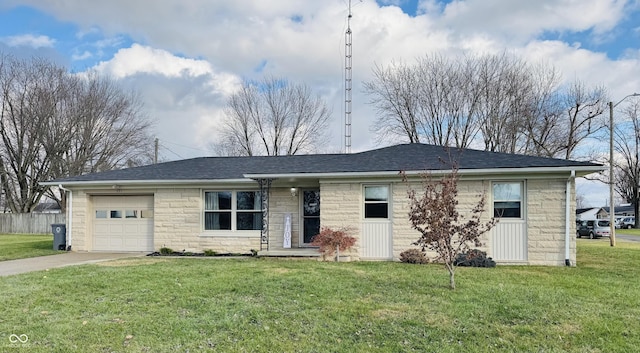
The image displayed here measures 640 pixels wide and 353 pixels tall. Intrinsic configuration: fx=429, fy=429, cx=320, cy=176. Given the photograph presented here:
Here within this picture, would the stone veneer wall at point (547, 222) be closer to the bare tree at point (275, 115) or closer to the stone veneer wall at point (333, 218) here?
the stone veneer wall at point (333, 218)

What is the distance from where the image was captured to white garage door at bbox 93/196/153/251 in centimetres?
1552

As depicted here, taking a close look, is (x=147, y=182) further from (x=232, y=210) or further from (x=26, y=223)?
(x=26, y=223)

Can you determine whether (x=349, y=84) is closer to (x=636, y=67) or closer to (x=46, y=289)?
(x=636, y=67)

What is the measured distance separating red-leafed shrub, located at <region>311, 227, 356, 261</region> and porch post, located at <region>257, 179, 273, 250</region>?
7.34 feet

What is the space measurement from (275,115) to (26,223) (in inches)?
785

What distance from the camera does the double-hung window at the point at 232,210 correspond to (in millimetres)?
14758

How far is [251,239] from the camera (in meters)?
14.5

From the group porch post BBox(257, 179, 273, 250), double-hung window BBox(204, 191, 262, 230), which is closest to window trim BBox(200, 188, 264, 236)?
double-hung window BBox(204, 191, 262, 230)

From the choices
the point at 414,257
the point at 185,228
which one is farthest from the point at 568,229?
A: the point at 185,228

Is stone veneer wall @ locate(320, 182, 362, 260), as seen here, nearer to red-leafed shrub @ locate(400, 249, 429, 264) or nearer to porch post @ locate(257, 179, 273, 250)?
red-leafed shrub @ locate(400, 249, 429, 264)

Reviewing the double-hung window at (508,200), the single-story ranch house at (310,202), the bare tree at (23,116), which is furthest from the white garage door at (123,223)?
the bare tree at (23,116)

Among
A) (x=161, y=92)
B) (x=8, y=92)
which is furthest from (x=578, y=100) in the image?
(x=8, y=92)

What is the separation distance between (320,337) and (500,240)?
848 cm

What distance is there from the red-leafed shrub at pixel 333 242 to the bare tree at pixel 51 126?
88.5 ft
